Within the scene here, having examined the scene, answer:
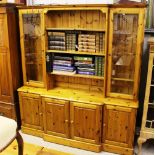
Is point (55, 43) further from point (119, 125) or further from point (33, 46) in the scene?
point (119, 125)

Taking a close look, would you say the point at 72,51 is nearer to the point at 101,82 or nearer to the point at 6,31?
the point at 101,82

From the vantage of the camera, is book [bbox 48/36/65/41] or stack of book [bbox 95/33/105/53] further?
book [bbox 48/36/65/41]

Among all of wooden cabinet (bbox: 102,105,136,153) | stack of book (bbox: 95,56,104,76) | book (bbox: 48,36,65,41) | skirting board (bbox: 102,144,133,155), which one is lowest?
skirting board (bbox: 102,144,133,155)

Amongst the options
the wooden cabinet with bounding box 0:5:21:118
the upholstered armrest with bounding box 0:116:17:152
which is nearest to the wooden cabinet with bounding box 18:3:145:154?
the wooden cabinet with bounding box 0:5:21:118

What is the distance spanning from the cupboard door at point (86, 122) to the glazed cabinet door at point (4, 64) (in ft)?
3.25

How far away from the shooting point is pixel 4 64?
290 centimetres

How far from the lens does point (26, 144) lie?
280 cm

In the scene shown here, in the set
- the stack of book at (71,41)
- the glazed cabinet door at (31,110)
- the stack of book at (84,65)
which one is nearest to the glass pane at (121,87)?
the stack of book at (84,65)

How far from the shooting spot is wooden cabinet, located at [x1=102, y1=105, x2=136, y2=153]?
2.45 m

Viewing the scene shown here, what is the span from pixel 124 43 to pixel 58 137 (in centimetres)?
148

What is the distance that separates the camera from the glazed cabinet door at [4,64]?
8.95ft

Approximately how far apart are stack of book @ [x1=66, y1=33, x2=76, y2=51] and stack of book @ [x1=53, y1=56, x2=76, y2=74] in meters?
0.13

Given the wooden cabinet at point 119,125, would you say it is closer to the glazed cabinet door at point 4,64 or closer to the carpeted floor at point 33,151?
the carpeted floor at point 33,151

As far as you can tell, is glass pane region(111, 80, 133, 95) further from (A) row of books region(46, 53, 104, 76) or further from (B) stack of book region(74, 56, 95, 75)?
(B) stack of book region(74, 56, 95, 75)
